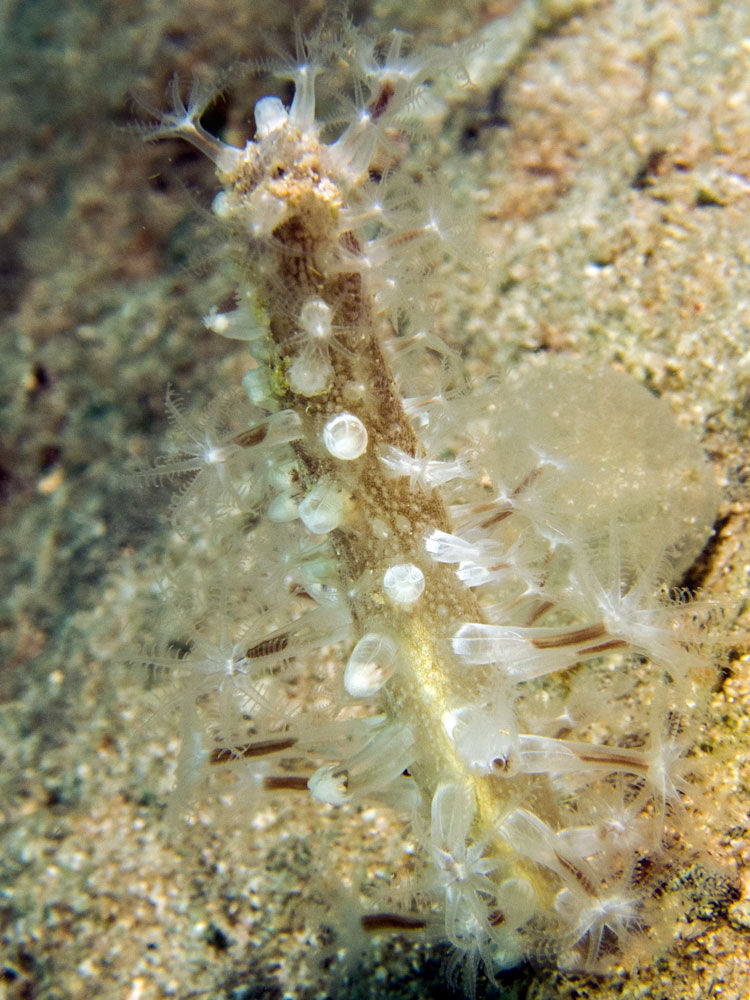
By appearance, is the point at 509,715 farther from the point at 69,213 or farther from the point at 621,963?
the point at 69,213

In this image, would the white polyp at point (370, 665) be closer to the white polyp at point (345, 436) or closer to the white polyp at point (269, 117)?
the white polyp at point (345, 436)

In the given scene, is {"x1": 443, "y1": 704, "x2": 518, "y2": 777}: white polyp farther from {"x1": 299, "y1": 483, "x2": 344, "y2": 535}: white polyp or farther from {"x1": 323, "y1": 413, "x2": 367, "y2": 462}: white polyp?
{"x1": 323, "y1": 413, "x2": 367, "y2": 462}: white polyp

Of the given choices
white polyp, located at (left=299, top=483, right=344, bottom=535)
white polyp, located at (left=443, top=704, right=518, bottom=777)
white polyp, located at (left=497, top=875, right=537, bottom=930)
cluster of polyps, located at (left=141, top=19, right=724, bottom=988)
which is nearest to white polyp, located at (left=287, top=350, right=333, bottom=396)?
cluster of polyps, located at (left=141, top=19, right=724, bottom=988)

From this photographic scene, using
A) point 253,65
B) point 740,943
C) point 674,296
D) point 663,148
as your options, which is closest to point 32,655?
point 253,65

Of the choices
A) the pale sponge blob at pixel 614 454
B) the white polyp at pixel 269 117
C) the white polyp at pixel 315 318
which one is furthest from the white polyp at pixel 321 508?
the white polyp at pixel 269 117

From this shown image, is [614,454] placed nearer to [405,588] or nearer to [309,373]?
[405,588]

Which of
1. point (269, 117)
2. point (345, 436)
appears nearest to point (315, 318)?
point (345, 436)

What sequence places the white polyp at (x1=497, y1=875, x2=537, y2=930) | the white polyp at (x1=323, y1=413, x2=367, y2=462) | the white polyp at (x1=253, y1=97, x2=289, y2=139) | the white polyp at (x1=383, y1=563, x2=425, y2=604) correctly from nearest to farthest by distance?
the white polyp at (x1=253, y1=97, x2=289, y2=139) → the white polyp at (x1=323, y1=413, x2=367, y2=462) → the white polyp at (x1=383, y1=563, x2=425, y2=604) → the white polyp at (x1=497, y1=875, x2=537, y2=930)
